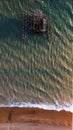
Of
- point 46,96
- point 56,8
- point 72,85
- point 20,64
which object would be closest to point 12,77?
point 20,64

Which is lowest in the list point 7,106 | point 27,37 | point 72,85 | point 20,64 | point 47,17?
point 7,106

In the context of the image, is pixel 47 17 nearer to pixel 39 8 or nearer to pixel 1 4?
pixel 39 8

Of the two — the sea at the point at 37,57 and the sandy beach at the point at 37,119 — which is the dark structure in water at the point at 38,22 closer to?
the sea at the point at 37,57

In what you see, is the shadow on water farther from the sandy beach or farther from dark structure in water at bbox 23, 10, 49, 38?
the sandy beach

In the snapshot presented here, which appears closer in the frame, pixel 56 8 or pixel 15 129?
pixel 56 8

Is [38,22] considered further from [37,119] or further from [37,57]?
[37,119]

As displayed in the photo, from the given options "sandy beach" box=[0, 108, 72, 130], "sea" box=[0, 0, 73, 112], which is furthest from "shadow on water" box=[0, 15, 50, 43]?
"sandy beach" box=[0, 108, 72, 130]

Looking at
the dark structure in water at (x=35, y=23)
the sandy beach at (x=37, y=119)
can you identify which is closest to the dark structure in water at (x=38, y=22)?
the dark structure in water at (x=35, y=23)
